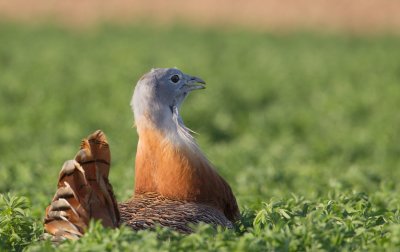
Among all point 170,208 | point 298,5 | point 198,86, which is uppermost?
point 298,5

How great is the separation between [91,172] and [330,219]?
1394 mm

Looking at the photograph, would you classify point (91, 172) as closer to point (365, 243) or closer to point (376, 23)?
point (365, 243)

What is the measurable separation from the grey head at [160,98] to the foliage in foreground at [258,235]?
0.79 meters

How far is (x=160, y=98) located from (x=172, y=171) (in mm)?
607

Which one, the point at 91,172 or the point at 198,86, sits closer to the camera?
the point at 91,172

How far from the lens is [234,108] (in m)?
14.2

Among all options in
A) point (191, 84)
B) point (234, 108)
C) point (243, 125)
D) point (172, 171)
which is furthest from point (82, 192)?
point (234, 108)

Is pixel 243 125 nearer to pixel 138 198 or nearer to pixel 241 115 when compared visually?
pixel 241 115

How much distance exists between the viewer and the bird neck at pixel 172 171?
528cm

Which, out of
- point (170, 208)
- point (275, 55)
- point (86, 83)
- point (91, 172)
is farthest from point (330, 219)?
point (275, 55)

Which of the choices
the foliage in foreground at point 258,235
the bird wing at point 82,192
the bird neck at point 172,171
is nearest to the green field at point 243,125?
the foliage in foreground at point 258,235

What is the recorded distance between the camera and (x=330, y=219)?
4965 mm

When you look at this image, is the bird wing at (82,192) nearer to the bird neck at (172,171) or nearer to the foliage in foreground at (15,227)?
the foliage in foreground at (15,227)

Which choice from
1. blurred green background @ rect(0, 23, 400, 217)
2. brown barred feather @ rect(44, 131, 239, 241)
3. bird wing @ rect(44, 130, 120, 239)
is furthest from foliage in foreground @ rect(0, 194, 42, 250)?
blurred green background @ rect(0, 23, 400, 217)
